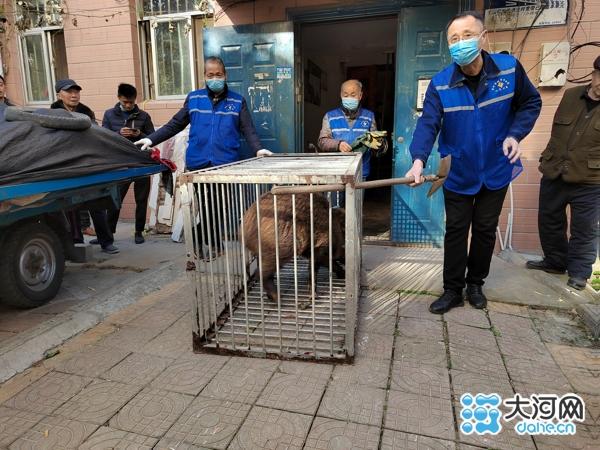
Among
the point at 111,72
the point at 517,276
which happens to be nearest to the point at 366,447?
the point at 517,276

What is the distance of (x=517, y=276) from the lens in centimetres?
411

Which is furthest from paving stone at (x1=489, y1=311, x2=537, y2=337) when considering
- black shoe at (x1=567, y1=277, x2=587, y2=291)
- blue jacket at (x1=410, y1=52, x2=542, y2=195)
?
blue jacket at (x1=410, y1=52, x2=542, y2=195)

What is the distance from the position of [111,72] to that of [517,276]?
6.24 metres

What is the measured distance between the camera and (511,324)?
314cm

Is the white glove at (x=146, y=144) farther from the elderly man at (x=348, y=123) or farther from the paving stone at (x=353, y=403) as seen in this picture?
the paving stone at (x=353, y=403)

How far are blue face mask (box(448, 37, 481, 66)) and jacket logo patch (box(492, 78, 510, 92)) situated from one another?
9.6 inches

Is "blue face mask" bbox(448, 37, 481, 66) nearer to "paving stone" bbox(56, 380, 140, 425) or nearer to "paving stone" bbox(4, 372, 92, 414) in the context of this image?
"paving stone" bbox(56, 380, 140, 425)

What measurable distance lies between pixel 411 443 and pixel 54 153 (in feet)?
9.89

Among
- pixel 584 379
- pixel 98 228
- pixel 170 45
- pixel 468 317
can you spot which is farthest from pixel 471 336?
pixel 170 45

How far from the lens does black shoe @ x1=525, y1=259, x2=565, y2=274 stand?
13.8 ft

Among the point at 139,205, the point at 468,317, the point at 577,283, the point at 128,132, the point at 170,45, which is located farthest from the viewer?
the point at 170,45

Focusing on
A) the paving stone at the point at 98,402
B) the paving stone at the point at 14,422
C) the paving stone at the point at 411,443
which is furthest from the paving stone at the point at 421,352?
the paving stone at the point at 14,422

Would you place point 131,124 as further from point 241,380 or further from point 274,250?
point 241,380

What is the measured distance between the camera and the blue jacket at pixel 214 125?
14.3 feet
